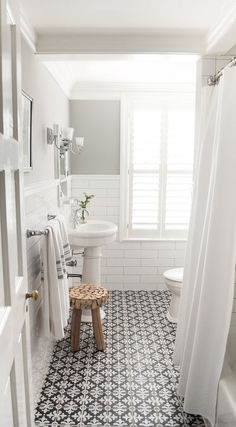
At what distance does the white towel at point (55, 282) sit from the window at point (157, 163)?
1613 millimetres

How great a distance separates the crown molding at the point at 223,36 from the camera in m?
1.63

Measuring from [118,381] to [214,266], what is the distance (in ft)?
3.80

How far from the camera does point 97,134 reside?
3602 millimetres

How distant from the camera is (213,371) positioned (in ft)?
5.41

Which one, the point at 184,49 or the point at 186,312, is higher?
the point at 184,49

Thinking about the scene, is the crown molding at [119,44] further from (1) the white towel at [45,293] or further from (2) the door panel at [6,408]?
(2) the door panel at [6,408]

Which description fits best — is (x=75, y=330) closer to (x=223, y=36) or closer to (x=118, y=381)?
(x=118, y=381)

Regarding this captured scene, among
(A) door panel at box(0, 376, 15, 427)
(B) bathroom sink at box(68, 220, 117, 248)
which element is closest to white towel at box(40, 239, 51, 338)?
(B) bathroom sink at box(68, 220, 117, 248)

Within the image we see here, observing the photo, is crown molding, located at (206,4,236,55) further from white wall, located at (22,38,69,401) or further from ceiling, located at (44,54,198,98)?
white wall, located at (22,38,69,401)

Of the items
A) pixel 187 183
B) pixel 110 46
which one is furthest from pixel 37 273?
pixel 187 183

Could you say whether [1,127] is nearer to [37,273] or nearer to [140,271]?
[37,273]

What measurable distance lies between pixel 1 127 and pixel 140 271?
9.85ft

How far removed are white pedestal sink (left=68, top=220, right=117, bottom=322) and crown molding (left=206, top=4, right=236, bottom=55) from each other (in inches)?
61.8

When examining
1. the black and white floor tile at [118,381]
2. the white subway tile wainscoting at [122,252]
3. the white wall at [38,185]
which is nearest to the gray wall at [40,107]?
the white wall at [38,185]
